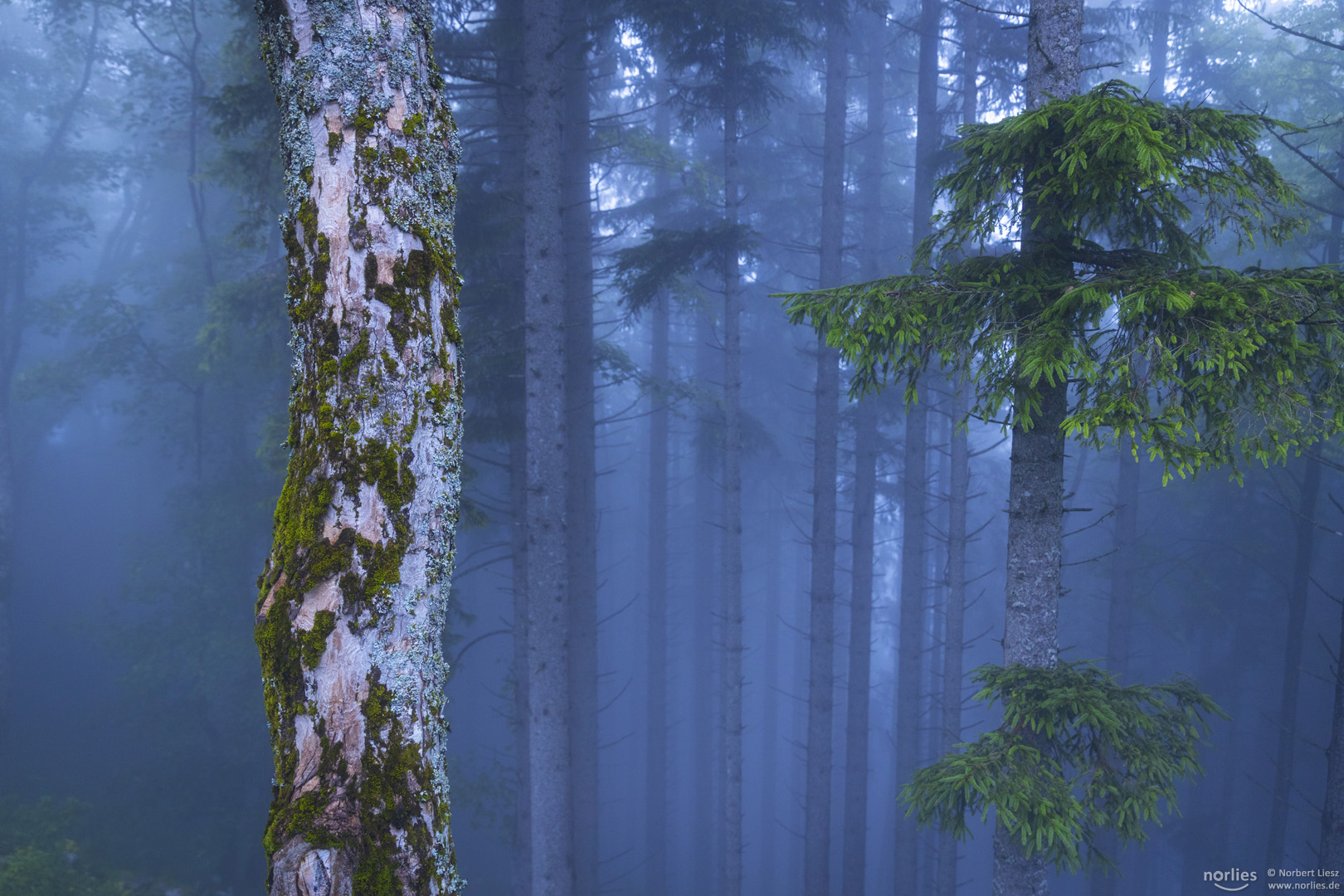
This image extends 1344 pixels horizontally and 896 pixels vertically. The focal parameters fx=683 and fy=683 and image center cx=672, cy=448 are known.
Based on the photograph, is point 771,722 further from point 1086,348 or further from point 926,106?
point 1086,348

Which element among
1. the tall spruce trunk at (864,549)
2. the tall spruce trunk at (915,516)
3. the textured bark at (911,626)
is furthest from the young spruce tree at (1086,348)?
the tall spruce trunk at (864,549)

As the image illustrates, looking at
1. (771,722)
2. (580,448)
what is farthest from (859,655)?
(771,722)

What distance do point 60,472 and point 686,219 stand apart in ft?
79.3

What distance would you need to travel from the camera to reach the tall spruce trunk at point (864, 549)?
467 inches

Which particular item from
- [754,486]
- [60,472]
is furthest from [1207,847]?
[60,472]

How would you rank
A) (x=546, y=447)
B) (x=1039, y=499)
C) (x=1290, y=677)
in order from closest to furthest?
(x=1039, y=499)
(x=546, y=447)
(x=1290, y=677)

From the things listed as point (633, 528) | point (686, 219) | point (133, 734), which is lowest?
point (133, 734)

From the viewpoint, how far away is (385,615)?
7.03 ft

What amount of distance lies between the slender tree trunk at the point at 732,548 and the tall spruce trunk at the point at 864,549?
2.23 m

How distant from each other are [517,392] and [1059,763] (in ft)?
26.4

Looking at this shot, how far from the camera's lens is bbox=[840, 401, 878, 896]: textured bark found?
1184 cm

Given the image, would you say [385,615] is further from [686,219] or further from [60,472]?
[60,472]

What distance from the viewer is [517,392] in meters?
10.2

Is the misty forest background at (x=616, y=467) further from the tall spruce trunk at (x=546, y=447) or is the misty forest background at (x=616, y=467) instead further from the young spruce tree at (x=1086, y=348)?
the young spruce tree at (x=1086, y=348)
